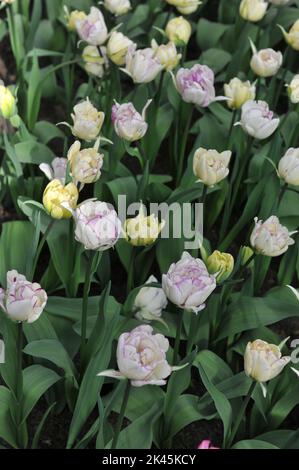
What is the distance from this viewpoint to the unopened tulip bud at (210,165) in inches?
62.9

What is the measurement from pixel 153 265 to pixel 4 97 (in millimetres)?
550

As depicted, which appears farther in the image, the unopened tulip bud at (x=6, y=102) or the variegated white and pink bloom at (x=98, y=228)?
the unopened tulip bud at (x=6, y=102)

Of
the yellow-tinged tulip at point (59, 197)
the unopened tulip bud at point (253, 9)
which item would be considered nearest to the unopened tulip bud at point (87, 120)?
the yellow-tinged tulip at point (59, 197)

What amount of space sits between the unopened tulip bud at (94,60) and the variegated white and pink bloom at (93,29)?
0.11m

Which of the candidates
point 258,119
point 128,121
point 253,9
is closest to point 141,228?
point 128,121

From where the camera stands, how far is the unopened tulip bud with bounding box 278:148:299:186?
1.65 metres

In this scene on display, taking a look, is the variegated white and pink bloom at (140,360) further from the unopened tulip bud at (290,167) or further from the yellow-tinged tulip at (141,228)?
the unopened tulip bud at (290,167)

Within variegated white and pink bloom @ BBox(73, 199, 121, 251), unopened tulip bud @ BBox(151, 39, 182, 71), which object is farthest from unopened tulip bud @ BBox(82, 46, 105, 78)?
variegated white and pink bloom @ BBox(73, 199, 121, 251)

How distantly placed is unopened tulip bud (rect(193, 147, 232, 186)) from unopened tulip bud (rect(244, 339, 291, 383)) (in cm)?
40

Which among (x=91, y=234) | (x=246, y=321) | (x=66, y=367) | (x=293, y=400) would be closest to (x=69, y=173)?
(x=91, y=234)

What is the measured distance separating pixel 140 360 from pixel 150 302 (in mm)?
322

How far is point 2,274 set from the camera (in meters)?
1.77

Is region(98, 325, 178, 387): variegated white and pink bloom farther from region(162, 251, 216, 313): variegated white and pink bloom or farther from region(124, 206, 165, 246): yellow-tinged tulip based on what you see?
region(124, 206, 165, 246): yellow-tinged tulip

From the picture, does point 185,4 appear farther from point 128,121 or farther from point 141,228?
point 141,228
